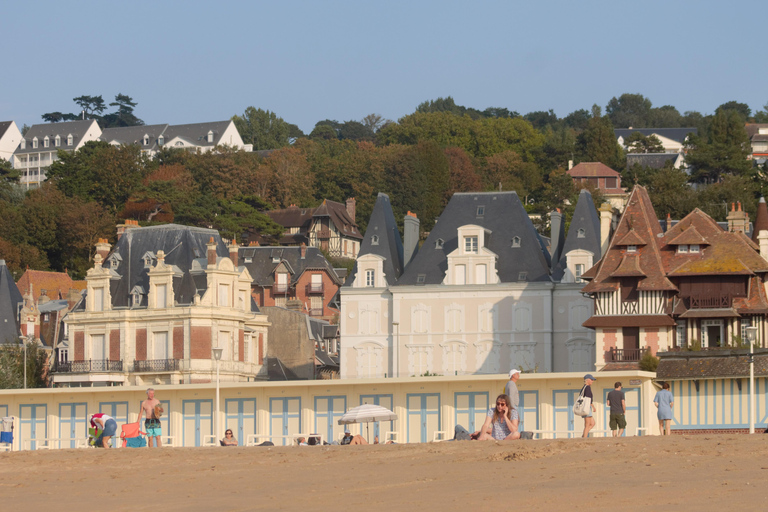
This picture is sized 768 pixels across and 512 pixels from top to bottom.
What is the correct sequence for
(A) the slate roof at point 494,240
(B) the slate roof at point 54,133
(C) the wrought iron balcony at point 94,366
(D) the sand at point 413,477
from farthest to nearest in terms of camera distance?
(B) the slate roof at point 54,133, (A) the slate roof at point 494,240, (C) the wrought iron balcony at point 94,366, (D) the sand at point 413,477

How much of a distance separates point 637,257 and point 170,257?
23.0 m

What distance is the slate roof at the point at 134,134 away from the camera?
153375 millimetres

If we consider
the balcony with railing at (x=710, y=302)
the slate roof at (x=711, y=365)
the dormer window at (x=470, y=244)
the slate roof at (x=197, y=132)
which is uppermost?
the slate roof at (x=197, y=132)

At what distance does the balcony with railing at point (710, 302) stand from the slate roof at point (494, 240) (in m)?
10.3

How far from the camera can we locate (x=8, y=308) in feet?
228

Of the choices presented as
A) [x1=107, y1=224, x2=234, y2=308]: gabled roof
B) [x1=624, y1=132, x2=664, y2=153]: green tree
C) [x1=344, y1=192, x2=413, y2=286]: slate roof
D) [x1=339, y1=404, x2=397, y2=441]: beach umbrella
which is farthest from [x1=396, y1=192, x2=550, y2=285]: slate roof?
[x1=624, y1=132, x2=664, y2=153]: green tree

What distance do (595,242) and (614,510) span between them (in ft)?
139

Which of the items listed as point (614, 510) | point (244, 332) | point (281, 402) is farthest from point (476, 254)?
point (614, 510)

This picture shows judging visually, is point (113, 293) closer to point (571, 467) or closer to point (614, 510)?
point (571, 467)

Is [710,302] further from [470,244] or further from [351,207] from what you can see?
[351,207]

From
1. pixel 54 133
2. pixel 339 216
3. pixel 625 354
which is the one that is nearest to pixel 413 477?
pixel 625 354

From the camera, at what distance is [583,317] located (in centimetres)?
5947

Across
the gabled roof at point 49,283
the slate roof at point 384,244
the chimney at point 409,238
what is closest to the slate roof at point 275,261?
the gabled roof at point 49,283

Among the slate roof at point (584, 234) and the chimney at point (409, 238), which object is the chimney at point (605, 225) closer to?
the slate roof at point (584, 234)
